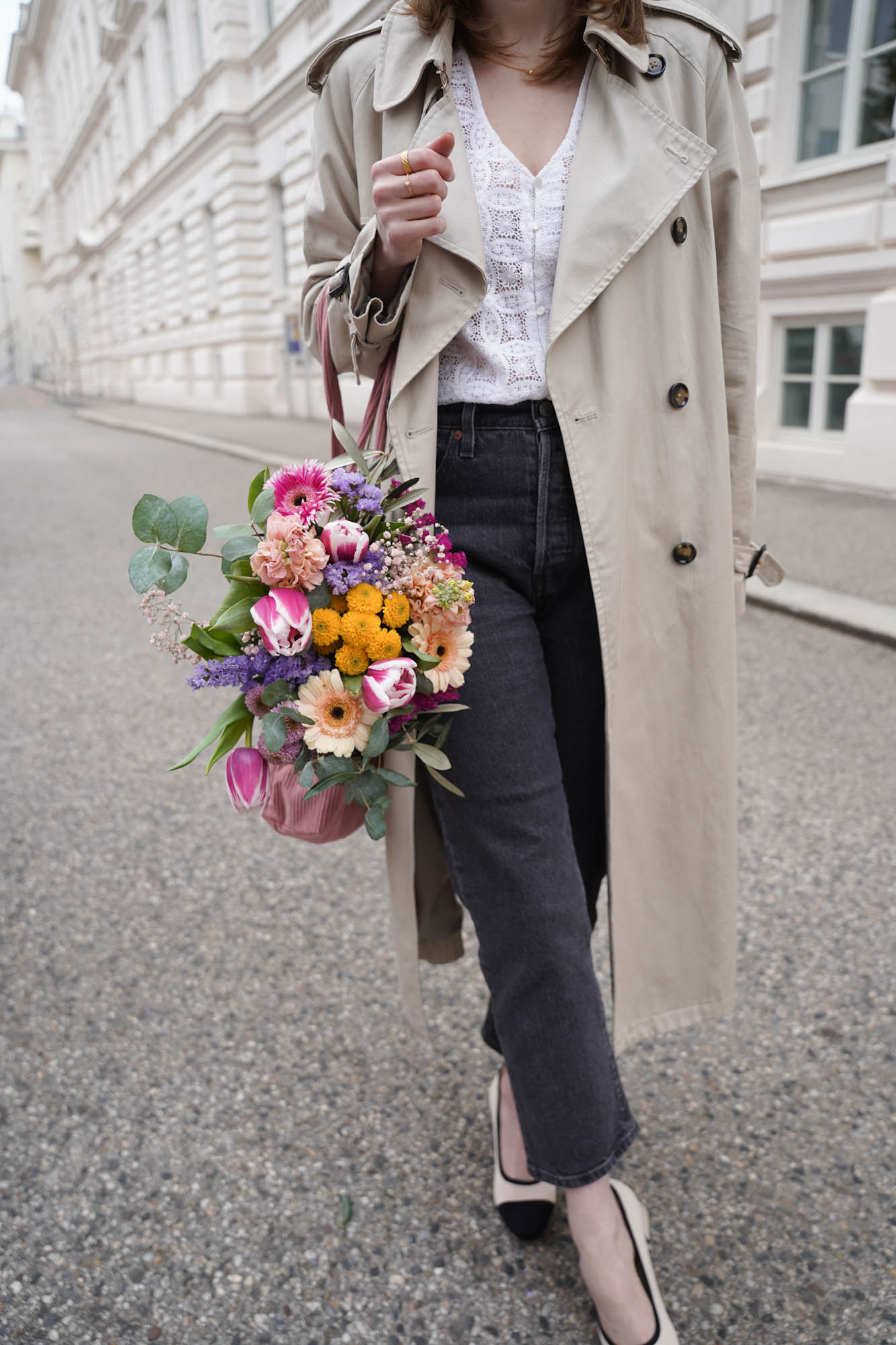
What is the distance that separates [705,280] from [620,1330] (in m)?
1.61

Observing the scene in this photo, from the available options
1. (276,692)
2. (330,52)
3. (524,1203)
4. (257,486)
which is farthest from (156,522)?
(524,1203)

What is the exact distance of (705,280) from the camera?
5.00ft

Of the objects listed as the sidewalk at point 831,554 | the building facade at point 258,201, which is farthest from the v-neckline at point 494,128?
the building facade at point 258,201

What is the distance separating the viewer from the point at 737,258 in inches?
62.0

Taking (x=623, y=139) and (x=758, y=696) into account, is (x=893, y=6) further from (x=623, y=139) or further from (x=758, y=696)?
(x=623, y=139)

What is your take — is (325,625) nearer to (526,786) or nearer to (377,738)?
(377,738)

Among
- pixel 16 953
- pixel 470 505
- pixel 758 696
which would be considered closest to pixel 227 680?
pixel 470 505

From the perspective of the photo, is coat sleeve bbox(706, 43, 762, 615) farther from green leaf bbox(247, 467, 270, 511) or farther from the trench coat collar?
green leaf bbox(247, 467, 270, 511)

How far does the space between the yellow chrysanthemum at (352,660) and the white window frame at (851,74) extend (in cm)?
834

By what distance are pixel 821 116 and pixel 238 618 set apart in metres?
9.28

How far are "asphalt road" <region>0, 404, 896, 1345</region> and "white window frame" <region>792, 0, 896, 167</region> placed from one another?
684 centimetres

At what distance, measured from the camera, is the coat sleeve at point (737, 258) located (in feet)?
5.00

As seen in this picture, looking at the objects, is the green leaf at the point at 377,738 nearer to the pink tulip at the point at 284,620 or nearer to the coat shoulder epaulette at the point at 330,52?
the pink tulip at the point at 284,620

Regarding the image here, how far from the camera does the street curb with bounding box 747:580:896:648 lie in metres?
4.77
